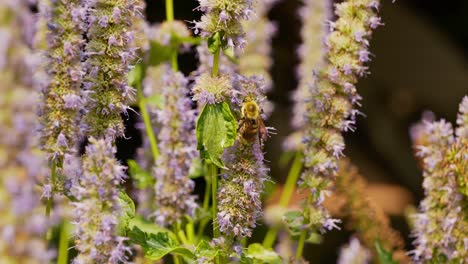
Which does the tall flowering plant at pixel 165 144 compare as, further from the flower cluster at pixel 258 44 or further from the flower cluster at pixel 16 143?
the flower cluster at pixel 258 44

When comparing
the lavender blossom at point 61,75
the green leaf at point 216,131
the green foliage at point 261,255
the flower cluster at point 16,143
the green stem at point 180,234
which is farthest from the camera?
the green stem at point 180,234

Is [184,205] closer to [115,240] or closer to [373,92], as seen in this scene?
[115,240]

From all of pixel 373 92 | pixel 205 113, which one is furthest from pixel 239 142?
pixel 373 92

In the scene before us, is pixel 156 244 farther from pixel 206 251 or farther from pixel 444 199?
pixel 444 199

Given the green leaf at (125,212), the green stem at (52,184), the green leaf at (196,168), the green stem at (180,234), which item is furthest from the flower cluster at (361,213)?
the green stem at (52,184)

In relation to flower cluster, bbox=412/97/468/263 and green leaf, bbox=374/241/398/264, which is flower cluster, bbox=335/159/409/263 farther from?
flower cluster, bbox=412/97/468/263

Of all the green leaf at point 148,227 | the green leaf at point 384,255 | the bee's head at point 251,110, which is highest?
the bee's head at point 251,110

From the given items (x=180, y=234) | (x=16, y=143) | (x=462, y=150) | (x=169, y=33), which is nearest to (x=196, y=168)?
(x=180, y=234)
